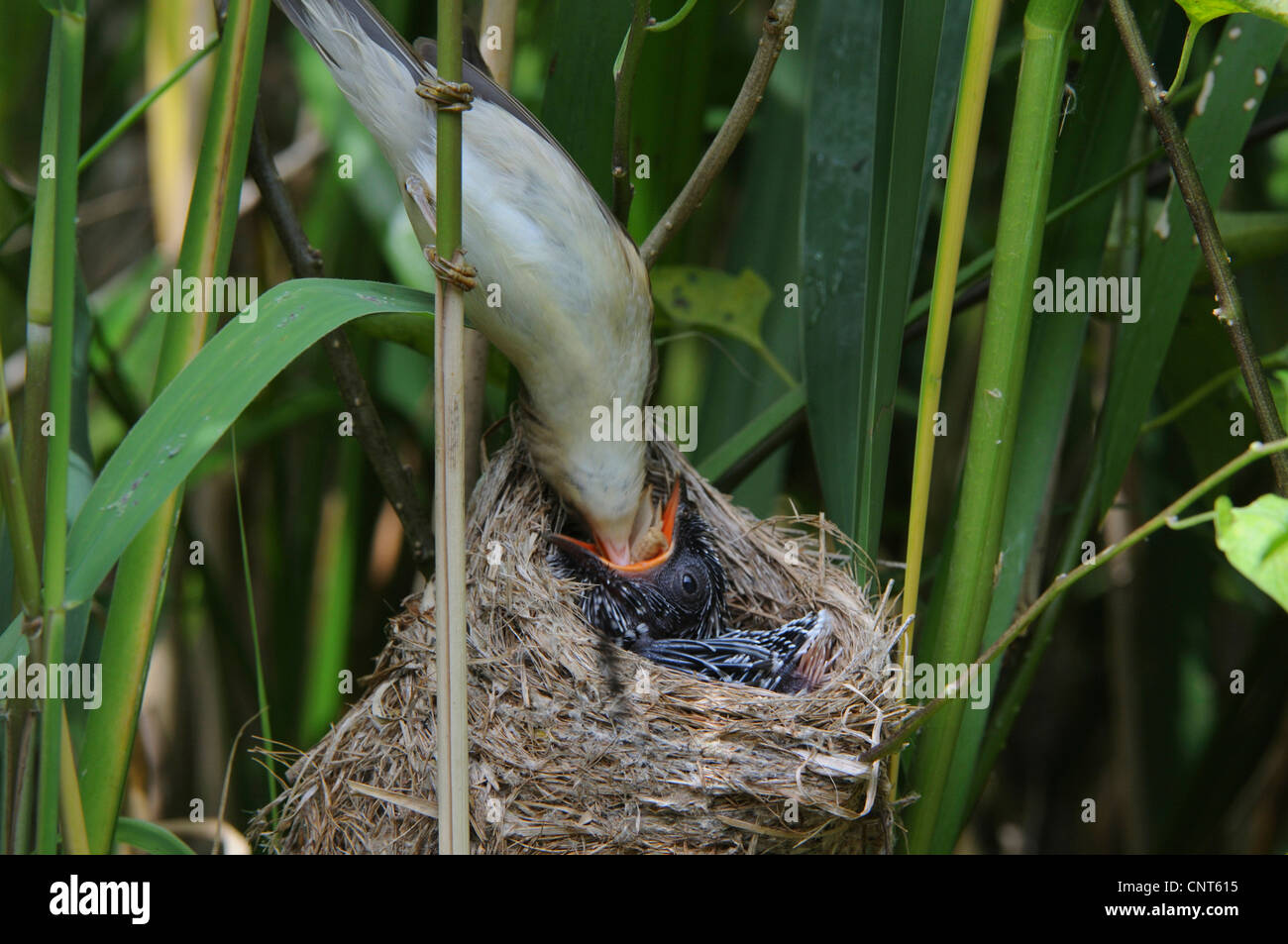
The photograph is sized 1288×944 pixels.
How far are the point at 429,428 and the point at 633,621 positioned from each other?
0.49 metres

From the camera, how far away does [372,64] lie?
1.15 meters

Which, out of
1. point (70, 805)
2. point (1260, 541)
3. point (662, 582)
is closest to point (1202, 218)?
point (1260, 541)

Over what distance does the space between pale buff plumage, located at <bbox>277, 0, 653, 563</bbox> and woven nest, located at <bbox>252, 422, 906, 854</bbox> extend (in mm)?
279

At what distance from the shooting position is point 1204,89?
3.81 ft

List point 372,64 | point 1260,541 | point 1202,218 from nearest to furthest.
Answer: point 1260,541, point 1202,218, point 372,64

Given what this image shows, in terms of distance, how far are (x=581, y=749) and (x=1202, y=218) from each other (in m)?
0.81

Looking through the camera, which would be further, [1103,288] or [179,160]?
[179,160]

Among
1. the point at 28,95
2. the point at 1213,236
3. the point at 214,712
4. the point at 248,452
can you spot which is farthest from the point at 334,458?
the point at 1213,236

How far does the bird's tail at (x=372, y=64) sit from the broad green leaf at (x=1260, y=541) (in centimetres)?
87

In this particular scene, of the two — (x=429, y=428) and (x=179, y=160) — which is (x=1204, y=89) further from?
(x=179, y=160)
